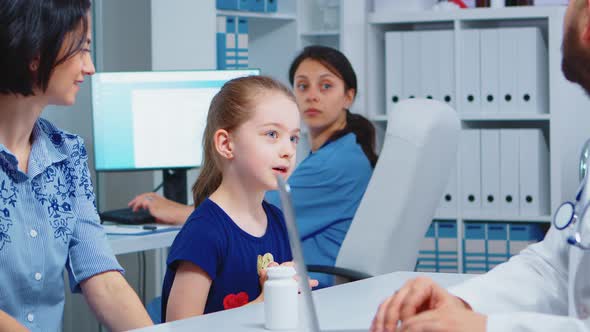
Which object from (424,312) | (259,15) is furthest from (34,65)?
(259,15)

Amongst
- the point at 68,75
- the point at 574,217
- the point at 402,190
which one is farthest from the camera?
the point at 402,190

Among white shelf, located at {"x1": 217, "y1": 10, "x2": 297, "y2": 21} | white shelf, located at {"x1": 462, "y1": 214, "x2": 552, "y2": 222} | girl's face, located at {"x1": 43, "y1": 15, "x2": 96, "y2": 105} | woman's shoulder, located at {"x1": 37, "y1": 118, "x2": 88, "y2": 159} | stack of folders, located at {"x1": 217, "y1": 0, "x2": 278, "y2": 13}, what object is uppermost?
stack of folders, located at {"x1": 217, "y1": 0, "x2": 278, "y2": 13}

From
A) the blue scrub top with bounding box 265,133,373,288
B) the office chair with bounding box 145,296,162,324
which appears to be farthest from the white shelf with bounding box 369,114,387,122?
the office chair with bounding box 145,296,162,324

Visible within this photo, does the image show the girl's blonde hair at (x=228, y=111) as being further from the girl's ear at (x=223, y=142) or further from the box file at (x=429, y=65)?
the box file at (x=429, y=65)

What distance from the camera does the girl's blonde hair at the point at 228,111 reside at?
208 centimetres

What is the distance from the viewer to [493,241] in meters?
4.25

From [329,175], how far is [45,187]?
1.53 metres

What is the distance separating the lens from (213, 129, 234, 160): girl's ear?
208 cm

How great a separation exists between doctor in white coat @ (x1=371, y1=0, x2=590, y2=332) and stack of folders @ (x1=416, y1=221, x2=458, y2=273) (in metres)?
2.64

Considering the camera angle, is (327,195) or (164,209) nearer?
(327,195)

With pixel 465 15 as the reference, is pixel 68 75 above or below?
below

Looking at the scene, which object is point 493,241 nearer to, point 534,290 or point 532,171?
point 532,171

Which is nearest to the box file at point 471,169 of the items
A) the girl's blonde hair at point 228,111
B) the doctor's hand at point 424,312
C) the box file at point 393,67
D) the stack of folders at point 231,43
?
the box file at point 393,67

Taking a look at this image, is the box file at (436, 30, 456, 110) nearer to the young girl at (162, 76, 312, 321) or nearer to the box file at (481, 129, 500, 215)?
the box file at (481, 129, 500, 215)
